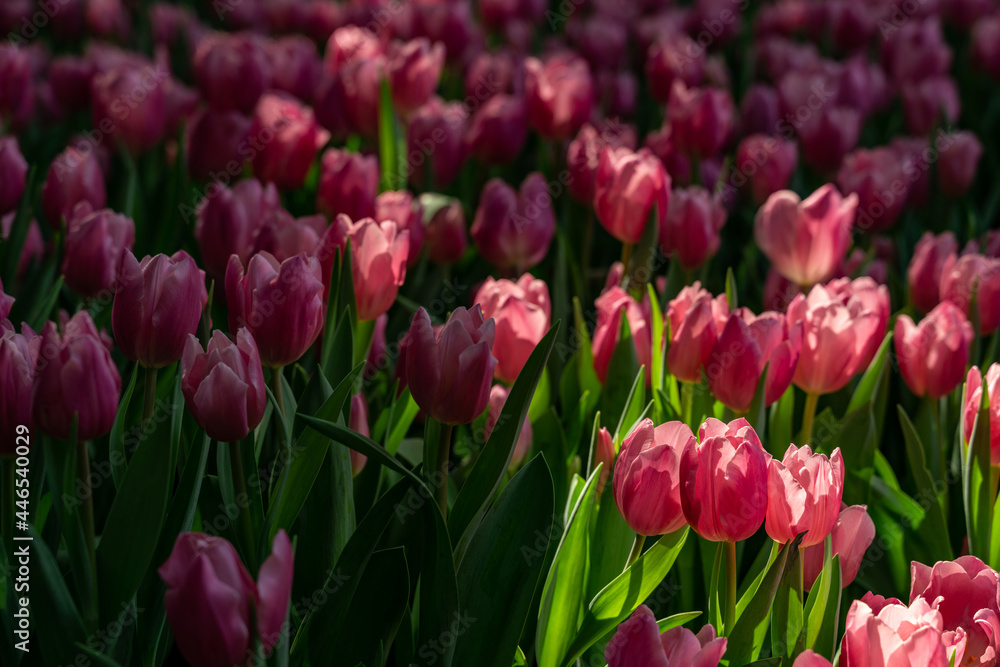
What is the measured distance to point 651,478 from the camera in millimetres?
760

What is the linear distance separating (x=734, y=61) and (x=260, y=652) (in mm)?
2870

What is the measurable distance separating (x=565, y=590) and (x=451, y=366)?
0.21 m

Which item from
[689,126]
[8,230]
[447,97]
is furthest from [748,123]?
[8,230]

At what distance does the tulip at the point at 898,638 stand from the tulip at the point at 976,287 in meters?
0.72

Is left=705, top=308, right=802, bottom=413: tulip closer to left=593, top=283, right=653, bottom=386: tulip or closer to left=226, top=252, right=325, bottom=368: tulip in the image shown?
left=593, top=283, right=653, bottom=386: tulip

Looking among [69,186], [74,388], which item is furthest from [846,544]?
[69,186]

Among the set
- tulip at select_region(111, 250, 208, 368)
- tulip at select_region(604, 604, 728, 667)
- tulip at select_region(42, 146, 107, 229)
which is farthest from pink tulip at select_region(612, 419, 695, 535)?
tulip at select_region(42, 146, 107, 229)

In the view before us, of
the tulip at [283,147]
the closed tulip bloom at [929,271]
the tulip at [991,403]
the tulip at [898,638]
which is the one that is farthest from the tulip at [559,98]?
the tulip at [898,638]

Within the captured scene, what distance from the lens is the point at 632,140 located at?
1823 millimetres

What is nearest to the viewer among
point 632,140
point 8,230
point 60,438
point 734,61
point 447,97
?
point 60,438

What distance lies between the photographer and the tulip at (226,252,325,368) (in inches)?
32.9

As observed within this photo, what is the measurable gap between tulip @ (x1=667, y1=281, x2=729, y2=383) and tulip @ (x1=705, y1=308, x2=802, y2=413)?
0.06 ft

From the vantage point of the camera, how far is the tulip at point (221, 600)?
1.86 ft

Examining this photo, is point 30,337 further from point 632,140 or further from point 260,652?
point 632,140
